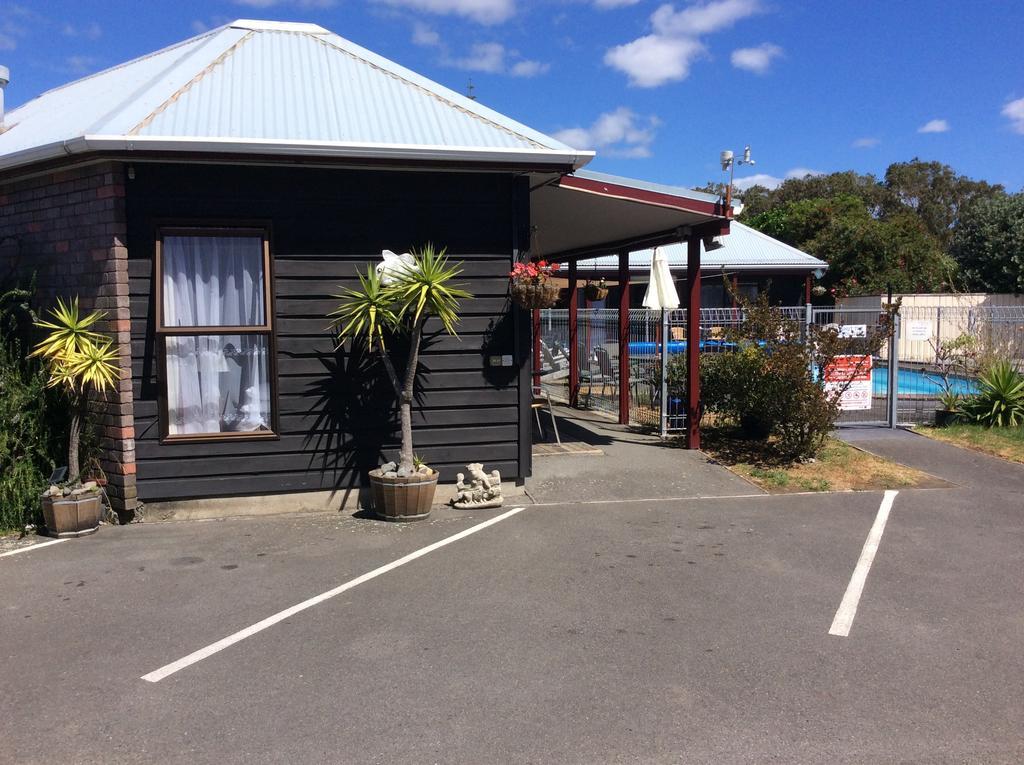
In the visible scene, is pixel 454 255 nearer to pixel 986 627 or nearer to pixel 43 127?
pixel 43 127

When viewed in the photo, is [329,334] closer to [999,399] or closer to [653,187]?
[653,187]

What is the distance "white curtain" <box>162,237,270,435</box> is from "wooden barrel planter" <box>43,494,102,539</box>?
937mm

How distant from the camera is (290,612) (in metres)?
5.40

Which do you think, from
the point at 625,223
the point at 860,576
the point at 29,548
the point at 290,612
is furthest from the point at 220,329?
the point at 860,576

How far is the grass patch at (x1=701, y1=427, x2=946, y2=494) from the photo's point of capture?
9.13m

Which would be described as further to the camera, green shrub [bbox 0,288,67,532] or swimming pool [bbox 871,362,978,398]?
swimming pool [bbox 871,362,978,398]

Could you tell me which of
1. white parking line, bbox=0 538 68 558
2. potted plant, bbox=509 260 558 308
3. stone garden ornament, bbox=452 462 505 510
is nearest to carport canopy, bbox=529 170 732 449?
potted plant, bbox=509 260 558 308

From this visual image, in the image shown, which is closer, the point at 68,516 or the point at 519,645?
the point at 519,645

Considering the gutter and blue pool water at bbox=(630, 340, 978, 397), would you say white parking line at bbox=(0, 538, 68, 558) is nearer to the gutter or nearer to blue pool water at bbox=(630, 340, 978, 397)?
the gutter

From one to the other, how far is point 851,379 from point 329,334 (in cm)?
596

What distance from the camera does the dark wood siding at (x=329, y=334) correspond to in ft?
24.6

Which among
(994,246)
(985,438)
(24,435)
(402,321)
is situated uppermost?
(994,246)

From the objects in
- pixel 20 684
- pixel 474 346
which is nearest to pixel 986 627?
pixel 474 346

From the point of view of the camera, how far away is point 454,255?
8.19m
